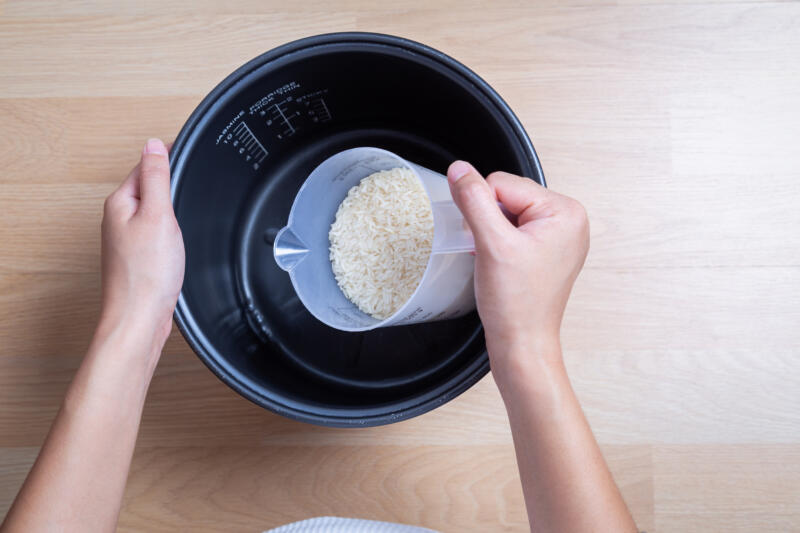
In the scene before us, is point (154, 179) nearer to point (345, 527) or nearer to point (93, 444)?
point (93, 444)

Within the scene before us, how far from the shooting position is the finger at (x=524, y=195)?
0.54 m

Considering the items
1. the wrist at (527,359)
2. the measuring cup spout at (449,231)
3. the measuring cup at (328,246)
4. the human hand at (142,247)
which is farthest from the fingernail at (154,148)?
the wrist at (527,359)

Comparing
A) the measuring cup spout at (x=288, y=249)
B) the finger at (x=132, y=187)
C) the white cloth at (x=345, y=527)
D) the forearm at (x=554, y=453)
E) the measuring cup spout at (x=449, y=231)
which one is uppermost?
the finger at (x=132, y=187)

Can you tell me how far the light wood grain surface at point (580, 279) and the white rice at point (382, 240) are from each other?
0.19m

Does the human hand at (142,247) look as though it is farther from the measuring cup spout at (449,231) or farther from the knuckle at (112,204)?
the measuring cup spout at (449,231)

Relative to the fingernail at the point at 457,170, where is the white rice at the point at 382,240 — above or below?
below

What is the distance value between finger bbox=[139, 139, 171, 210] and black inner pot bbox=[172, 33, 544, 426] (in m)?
0.02

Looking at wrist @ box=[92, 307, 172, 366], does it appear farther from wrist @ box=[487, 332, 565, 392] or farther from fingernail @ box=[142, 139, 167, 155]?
wrist @ box=[487, 332, 565, 392]

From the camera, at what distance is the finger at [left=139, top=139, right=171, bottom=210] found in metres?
0.58

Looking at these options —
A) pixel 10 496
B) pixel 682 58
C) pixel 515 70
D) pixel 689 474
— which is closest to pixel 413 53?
pixel 515 70

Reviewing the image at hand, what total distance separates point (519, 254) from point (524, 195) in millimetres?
64

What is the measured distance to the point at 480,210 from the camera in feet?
1.66

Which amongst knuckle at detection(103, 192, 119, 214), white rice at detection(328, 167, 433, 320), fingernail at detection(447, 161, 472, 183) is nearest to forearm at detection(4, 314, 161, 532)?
knuckle at detection(103, 192, 119, 214)

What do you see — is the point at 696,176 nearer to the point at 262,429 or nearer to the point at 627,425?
the point at 627,425
